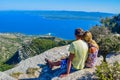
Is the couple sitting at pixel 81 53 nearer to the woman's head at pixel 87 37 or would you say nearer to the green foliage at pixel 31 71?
the woman's head at pixel 87 37

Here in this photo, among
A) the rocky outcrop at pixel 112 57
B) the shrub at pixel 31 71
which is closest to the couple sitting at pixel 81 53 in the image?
the rocky outcrop at pixel 112 57

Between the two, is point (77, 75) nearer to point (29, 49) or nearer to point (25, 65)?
point (25, 65)

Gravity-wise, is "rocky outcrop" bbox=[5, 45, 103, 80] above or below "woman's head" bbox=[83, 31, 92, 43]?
below

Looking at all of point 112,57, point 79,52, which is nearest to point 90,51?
point 79,52

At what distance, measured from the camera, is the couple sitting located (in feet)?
42.9

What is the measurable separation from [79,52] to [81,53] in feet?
0.43

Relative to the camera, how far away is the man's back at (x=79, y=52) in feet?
42.7

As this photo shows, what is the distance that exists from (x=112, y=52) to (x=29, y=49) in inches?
951

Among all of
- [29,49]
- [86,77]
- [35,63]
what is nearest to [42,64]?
[35,63]

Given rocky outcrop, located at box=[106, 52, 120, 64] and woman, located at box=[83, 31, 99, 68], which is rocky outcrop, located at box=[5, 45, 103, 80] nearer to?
woman, located at box=[83, 31, 99, 68]

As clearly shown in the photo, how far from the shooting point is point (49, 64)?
1602 cm

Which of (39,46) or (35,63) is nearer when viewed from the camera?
(35,63)

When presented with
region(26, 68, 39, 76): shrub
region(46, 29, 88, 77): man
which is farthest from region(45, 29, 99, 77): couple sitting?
region(26, 68, 39, 76): shrub

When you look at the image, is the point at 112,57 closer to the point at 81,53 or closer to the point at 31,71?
the point at 81,53
